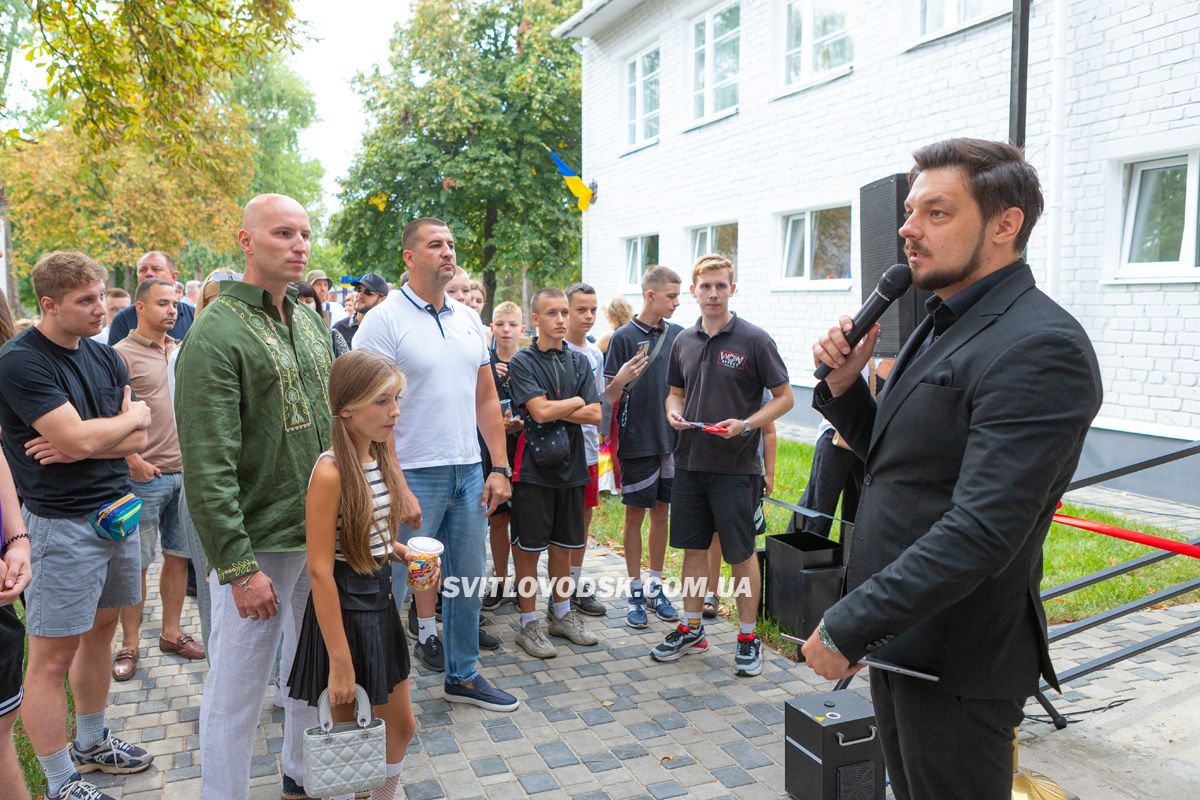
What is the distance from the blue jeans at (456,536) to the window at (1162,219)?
7065mm

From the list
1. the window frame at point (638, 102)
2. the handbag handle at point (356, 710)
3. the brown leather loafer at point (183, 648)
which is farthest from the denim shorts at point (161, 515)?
the window frame at point (638, 102)

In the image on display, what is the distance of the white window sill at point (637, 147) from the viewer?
16.7 metres

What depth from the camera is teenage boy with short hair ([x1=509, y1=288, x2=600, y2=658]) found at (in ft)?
17.1

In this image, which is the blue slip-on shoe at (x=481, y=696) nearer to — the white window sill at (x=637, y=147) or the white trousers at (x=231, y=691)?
the white trousers at (x=231, y=691)

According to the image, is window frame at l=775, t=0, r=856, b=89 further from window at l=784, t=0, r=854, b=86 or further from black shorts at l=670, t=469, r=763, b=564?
black shorts at l=670, t=469, r=763, b=564

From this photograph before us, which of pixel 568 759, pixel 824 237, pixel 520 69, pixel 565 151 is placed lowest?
pixel 568 759

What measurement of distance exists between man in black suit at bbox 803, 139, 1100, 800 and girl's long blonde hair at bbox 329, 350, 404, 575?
1.64m

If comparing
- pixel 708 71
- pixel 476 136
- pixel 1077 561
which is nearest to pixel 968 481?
pixel 1077 561

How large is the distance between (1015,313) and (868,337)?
1.88 feet

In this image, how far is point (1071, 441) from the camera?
5.93ft

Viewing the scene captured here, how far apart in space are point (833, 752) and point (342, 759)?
73.4 inches

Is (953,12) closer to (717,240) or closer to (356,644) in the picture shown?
(717,240)

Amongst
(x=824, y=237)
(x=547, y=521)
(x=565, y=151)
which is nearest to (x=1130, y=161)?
(x=824, y=237)

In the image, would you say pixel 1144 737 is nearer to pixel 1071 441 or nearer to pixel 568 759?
pixel 568 759
